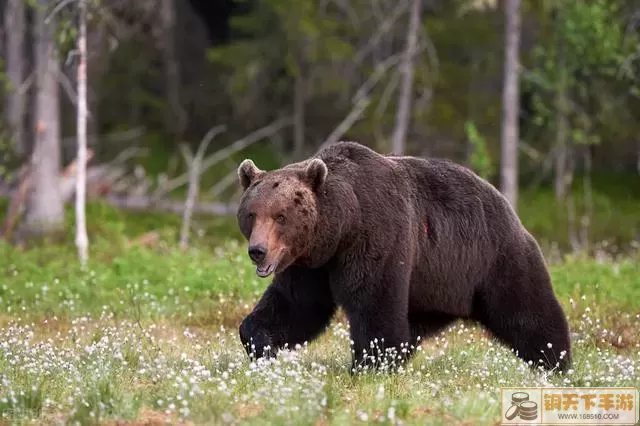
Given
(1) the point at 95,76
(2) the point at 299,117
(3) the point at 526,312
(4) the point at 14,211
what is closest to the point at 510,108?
(2) the point at 299,117

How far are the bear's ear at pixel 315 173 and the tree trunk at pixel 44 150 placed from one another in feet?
43.6

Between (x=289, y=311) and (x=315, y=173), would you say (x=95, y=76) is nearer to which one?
(x=289, y=311)

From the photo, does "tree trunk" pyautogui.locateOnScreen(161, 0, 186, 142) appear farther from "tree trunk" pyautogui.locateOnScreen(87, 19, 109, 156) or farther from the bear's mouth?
the bear's mouth

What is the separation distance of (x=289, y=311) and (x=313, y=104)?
22.9 meters

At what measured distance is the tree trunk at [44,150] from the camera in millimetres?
19688

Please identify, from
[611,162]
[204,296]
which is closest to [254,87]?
[611,162]

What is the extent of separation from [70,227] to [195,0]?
16845 millimetres

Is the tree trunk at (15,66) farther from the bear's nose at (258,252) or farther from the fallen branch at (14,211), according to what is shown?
the bear's nose at (258,252)

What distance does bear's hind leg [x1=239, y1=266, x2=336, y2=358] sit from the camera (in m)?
7.53

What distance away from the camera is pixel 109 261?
1544 cm

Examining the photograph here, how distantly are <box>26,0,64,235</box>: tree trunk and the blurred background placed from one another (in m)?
0.03

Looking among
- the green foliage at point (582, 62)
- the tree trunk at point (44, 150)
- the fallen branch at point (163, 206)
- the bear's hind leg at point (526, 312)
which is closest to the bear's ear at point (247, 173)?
the bear's hind leg at point (526, 312)

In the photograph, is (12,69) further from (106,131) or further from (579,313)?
(579,313)

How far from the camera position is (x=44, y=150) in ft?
65.9
